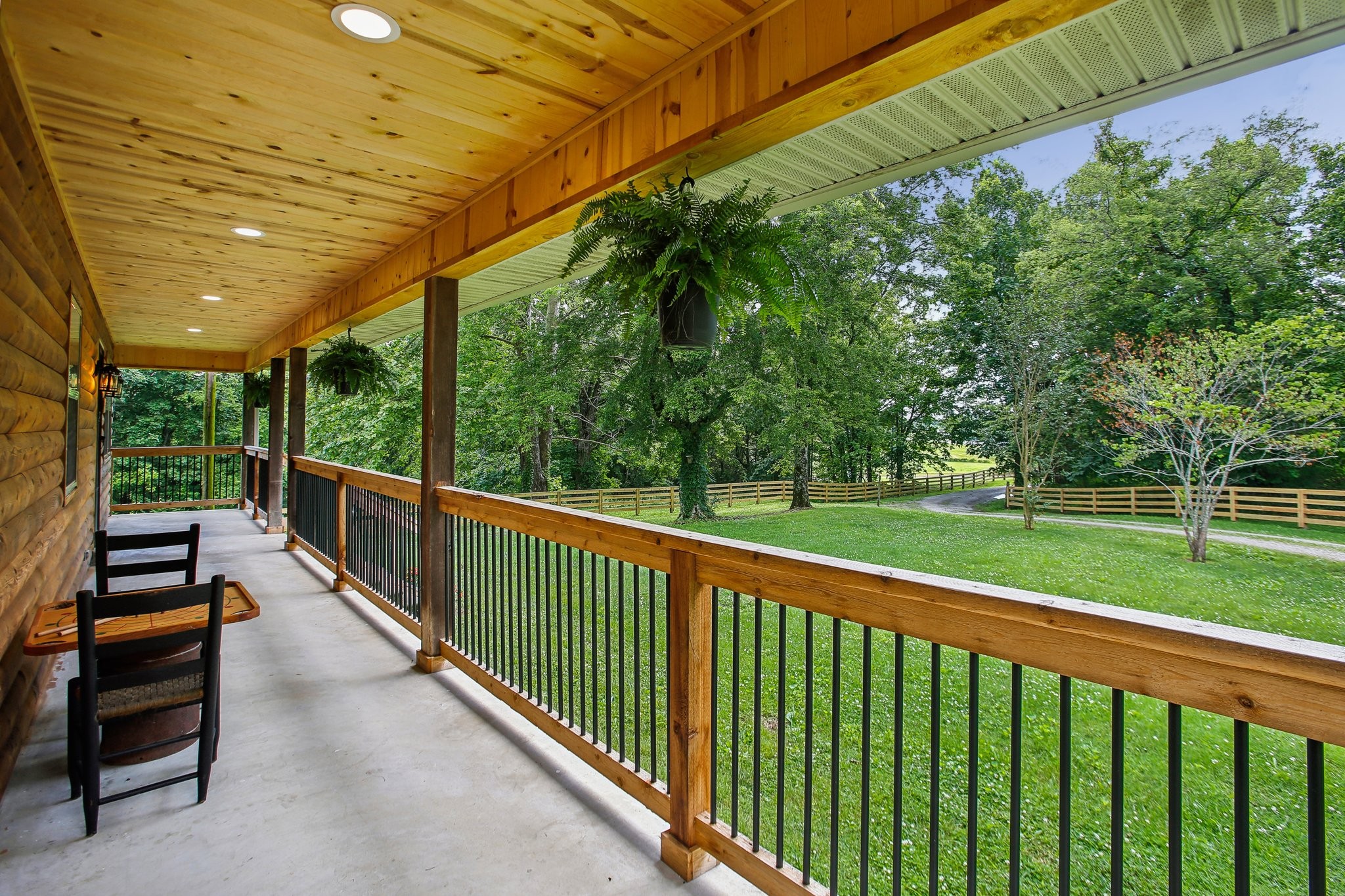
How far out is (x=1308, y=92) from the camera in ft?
37.0

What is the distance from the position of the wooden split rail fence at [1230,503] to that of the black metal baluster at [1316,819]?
1080 cm

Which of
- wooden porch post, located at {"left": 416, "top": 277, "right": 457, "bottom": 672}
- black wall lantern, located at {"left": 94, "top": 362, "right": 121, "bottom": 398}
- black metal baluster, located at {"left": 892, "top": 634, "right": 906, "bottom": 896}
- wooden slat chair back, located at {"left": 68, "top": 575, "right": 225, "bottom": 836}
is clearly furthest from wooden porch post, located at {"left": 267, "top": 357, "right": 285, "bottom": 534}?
black metal baluster, located at {"left": 892, "top": 634, "right": 906, "bottom": 896}

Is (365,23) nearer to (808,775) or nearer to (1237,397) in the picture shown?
(808,775)

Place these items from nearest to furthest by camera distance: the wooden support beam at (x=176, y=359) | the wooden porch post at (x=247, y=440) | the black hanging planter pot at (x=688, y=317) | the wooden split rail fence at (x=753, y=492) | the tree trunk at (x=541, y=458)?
the black hanging planter pot at (x=688, y=317)
the wooden support beam at (x=176, y=359)
the wooden porch post at (x=247, y=440)
the wooden split rail fence at (x=753, y=492)
the tree trunk at (x=541, y=458)

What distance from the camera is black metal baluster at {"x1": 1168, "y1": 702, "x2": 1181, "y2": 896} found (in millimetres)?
898

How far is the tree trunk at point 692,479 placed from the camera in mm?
12812

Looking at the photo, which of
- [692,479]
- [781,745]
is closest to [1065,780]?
[781,745]

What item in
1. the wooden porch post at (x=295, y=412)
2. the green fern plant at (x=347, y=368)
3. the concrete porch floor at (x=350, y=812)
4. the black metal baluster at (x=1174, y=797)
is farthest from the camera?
the wooden porch post at (x=295, y=412)

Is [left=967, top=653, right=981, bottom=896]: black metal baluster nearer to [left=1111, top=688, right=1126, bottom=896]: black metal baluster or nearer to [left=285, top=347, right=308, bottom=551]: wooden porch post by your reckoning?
[left=1111, top=688, right=1126, bottom=896]: black metal baluster

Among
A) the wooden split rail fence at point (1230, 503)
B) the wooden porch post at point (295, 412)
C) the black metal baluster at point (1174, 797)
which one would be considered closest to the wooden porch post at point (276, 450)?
the wooden porch post at point (295, 412)

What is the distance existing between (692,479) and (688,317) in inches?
444

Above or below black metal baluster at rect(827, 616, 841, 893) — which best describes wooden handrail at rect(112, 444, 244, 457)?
above

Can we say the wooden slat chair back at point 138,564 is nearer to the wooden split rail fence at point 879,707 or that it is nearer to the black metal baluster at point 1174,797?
the wooden split rail fence at point 879,707

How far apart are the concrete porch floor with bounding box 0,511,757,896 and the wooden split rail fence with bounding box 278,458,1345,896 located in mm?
145
